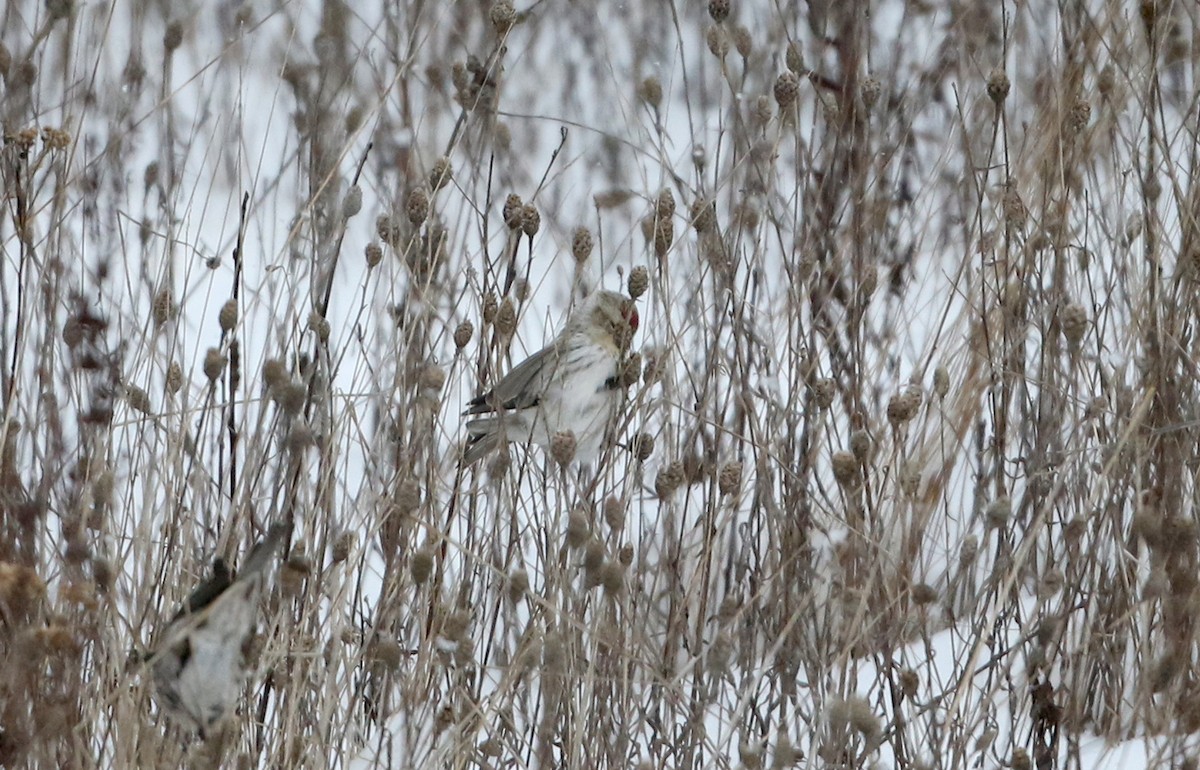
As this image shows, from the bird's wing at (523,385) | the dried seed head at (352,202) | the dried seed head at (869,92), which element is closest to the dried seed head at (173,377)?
the dried seed head at (352,202)

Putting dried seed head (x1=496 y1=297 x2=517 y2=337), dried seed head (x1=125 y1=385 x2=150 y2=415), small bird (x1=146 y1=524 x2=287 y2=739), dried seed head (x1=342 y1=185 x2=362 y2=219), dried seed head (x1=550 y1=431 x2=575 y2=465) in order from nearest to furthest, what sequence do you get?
small bird (x1=146 y1=524 x2=287 y2=739), dried seed head (x1=550 y1=431 x2=575 y2=465), dried seed head (x1=496 y1=297 x2=517 y2=337), dried seed head (x1=125 y1=385 x2=150 y2=415), dried seed head (x1=342 y1=185 x2=362 y2=219)

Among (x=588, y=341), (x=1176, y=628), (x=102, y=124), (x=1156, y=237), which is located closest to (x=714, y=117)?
(x=102, y=124)

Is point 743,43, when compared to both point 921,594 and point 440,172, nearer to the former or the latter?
point 440,172

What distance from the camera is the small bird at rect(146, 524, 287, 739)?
4.94ft

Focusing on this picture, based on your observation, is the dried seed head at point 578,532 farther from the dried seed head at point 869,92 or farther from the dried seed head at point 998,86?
the dried seed head at point 869,92

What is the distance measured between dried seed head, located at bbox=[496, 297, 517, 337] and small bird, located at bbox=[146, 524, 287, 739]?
2.30 feet

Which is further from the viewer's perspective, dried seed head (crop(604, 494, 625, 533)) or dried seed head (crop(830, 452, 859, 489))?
dried seed head (crop(604, 494, 625, 533))

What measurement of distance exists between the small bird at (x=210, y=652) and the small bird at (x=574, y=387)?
1.02 m

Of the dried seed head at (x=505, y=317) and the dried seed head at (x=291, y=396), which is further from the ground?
the dried seed head at (x=505, y=317)

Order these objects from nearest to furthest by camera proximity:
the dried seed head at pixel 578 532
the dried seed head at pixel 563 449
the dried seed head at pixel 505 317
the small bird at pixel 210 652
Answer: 1. the small bird at pixel 210 652
2. the dried seed head at pixel 578 532
3. the dried seed head at pixel 563 449
4. the dried seed head at pixel 505 317

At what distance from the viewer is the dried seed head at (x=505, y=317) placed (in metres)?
2.19

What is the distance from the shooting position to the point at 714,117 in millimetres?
7094

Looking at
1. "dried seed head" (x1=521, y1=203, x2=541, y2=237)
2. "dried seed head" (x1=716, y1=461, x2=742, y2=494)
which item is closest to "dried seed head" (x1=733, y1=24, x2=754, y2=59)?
"dried seed head" (x1=521, y1=203, x2=541, y2=237)

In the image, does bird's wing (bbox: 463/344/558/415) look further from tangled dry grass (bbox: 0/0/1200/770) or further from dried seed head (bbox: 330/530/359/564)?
dried seed head (bbox: 330/530/359/564)
